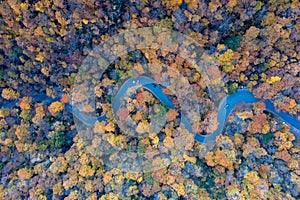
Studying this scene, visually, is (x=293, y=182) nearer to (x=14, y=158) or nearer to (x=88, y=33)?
(x=88, y=33)

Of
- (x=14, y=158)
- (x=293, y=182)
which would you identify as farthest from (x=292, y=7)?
(x=14, y=158)

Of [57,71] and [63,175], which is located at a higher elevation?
[57,71]

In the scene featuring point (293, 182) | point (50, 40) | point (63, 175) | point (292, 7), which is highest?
point (292, 7)

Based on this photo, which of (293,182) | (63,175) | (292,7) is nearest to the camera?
(292,7)

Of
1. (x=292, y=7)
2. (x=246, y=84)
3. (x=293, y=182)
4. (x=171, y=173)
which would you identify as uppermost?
(x=292, y=7)

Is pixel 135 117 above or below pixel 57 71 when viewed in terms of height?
below

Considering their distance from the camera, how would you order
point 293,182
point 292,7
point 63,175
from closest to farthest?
point 292,7 < point 293,182 < point 63,175

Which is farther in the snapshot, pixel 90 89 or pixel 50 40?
pixel 90 89

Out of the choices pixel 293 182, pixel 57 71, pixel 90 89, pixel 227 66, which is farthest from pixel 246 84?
pixel 57 71

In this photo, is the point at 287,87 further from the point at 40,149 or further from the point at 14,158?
the point at 14,158
